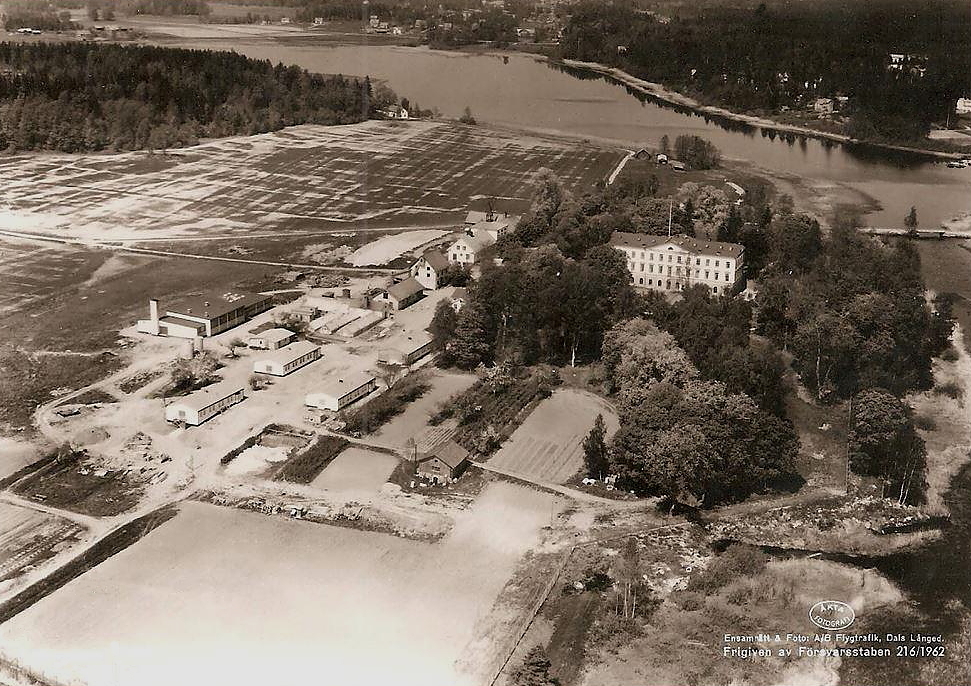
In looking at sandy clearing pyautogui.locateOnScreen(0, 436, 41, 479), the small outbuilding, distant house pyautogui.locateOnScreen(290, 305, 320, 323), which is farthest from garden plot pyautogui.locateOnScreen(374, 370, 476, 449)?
sandy clearing pyautogui.locateOnScreen(0, 436, 41, 479)

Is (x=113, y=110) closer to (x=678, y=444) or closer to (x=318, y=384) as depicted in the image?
(x=318, y=384)

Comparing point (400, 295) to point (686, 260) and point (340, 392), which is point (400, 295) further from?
point (686, 260)

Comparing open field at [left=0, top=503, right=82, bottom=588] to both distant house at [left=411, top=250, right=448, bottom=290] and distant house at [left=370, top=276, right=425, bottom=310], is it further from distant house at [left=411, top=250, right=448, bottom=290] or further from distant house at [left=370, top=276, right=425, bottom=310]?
distant house at [left=411, top=250, right=448, bottom=290]

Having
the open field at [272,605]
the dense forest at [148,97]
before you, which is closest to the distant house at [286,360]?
the open field at [272,605]

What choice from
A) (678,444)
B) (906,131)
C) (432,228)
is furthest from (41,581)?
(906,131)

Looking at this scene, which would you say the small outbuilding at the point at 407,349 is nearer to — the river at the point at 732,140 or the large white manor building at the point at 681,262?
the large white manor building at the point at 681,262
